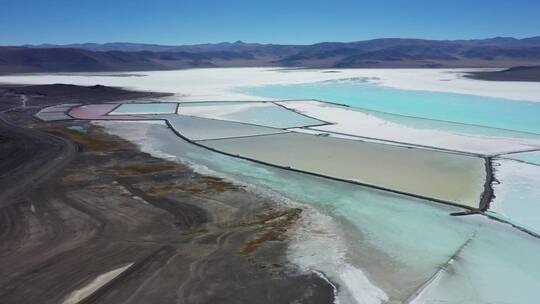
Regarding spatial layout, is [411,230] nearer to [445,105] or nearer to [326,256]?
[326,256]

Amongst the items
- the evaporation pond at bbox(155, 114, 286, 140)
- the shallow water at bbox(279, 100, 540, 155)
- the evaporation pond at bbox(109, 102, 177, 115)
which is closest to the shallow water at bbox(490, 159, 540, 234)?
the shallow water at bbox(279, 100, 540, 155)

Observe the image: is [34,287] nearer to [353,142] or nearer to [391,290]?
[391,290]

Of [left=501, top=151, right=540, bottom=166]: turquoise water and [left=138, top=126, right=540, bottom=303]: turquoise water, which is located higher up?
[left=501, top=151, right=540, bottom=166]: turquoise water

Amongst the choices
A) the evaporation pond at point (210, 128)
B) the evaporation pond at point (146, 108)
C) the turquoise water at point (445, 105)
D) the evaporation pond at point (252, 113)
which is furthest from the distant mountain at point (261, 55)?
the evaporation pond at point (210, 128)

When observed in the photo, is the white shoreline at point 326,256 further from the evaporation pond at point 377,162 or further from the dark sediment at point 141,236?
the evaporation pond at point 377,162

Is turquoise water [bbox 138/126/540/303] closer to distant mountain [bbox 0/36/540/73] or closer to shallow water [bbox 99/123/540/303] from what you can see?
shallow water [bbox 99/123/540/303]

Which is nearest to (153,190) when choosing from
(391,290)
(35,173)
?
(35,173)
